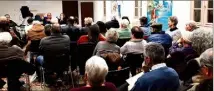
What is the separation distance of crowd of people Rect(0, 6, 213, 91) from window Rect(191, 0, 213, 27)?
1220 mm

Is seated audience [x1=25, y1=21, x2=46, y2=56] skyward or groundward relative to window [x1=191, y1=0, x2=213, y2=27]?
groundward

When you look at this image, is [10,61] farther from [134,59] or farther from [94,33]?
[134,59]

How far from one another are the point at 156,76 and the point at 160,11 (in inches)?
213

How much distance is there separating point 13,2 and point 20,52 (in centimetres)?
833

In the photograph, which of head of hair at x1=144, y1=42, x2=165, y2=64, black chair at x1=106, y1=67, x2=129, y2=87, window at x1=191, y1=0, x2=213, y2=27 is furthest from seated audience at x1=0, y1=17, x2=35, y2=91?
window at x1=191, y1=0, x2=213, y2=27

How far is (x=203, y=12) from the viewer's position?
6.38 metres

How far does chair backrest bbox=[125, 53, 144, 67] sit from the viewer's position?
4.57 m

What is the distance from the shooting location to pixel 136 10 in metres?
9.66

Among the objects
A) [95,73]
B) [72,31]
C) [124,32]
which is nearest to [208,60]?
[95,73]

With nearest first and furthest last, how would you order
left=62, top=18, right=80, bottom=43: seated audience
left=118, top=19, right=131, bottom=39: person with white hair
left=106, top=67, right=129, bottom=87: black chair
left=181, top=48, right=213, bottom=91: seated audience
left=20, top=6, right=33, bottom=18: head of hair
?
left=181, top=48, right=213, bottom=91: seated audience
left=106, top=67, right=129, bottom=87: black chair
left=118, top=19, right=131, bottom=39: person with white hair
left=62, top=18, right=80, bottom=43: seated audience
left=20, top=6, right=33, bottom=18: head of hair

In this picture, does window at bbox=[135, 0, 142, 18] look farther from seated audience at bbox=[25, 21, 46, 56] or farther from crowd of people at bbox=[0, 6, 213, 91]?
seated audience at bbox=[25, 21, 46, 56]

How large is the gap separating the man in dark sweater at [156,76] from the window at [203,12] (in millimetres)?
3920

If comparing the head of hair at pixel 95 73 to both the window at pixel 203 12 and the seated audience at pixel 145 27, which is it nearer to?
the seated audience at pixel 145 27

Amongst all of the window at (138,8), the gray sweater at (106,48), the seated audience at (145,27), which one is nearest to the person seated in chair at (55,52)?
the gray sweater at (106,48)
